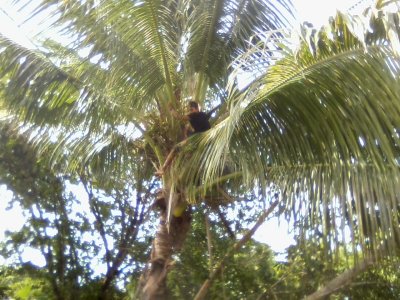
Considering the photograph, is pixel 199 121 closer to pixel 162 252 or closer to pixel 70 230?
pixel 162 252

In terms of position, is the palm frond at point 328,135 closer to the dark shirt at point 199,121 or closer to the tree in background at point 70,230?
the dark shirt at point 199,121

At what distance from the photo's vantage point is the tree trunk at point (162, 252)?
498 centimetres

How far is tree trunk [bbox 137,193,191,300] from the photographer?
196 inches

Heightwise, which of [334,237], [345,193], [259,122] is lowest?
[334,237]

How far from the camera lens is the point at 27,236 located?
845cm

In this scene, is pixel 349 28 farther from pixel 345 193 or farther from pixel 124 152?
pixel 124 152

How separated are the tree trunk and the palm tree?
0.5 inches

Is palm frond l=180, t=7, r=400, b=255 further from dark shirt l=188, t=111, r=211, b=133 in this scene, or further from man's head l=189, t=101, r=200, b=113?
man's head l=189, t=101, r=200, b=113

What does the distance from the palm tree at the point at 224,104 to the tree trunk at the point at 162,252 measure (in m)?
0.01

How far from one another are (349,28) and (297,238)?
1.34 m

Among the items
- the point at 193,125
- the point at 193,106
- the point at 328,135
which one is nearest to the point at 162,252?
the point at 193,125

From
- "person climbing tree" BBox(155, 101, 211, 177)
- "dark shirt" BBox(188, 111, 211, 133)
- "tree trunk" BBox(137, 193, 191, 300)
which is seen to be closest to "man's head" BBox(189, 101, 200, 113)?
"person climbing tree" BBox(155, 101, 211, 177)

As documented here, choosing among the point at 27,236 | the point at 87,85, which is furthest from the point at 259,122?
the point at 27,236

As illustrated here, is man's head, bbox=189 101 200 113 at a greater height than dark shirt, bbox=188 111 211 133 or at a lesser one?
greater
